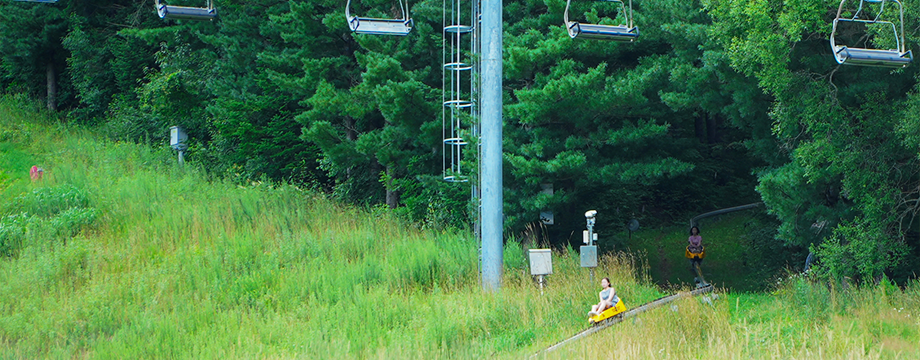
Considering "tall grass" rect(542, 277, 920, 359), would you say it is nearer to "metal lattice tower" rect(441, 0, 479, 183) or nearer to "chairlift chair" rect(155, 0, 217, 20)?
"chairlift chair" rect(155, 0, 217, 20)

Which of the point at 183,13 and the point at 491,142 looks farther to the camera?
the point at 491,142

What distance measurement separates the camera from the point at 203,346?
14.1 meters

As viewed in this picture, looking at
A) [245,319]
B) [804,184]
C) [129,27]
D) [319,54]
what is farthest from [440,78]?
[129,27]

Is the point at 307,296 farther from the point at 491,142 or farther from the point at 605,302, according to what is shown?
the point at 605,302

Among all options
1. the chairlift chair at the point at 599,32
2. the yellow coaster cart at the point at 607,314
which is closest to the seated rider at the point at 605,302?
the yellow coaster cart at the point at 607,314

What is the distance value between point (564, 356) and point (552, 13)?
12946 millimetres

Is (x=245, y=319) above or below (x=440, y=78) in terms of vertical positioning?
below

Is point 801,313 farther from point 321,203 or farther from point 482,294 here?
point 321,203

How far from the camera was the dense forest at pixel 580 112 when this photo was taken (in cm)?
1794

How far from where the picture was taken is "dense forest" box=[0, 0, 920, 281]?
58.9 feet

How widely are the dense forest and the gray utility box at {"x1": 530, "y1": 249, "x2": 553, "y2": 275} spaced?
15.8 ft

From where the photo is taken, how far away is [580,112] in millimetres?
22203

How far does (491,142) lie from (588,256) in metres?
2.80

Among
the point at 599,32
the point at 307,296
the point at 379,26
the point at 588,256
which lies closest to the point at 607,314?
the point at 588,256
